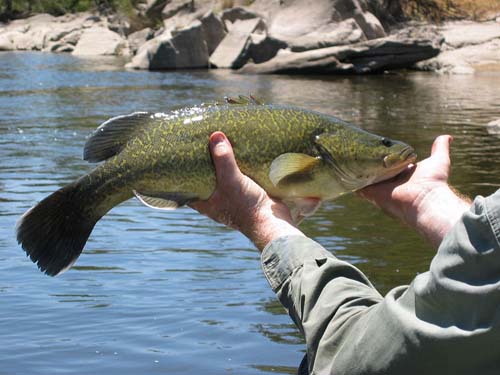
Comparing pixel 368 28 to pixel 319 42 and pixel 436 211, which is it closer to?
pixel 319 42

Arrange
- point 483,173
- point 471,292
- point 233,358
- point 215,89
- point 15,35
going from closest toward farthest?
point 471,292
point 233,358
point 483,173
point 215,89
point 15,35

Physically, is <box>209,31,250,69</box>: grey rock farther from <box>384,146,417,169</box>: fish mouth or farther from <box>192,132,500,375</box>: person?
<box>192,132,500,375</box>: person

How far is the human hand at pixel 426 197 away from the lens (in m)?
3.17

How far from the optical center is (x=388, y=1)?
115 ft

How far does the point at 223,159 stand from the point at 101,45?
38.3m

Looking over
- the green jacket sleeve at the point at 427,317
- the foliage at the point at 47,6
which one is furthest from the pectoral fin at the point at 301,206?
the foliage at the point at 47,6

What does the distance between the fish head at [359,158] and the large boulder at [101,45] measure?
1454 inches

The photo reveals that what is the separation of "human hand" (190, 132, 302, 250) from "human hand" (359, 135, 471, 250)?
1.42 feet

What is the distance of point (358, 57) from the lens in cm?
2788

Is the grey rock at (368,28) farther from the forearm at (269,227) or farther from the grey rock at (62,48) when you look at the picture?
the forearm at (269,227)

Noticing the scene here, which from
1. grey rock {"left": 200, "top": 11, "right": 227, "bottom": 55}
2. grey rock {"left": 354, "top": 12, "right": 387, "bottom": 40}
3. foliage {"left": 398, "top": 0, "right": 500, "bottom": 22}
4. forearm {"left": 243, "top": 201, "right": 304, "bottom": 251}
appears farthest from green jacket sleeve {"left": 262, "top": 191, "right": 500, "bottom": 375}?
foliage {"left": 398, "top": 0, "right": 500, "bottom": 22}

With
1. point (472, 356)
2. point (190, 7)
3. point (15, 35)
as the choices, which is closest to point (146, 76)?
point (190, 7)

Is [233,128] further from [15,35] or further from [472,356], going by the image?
[15,35]

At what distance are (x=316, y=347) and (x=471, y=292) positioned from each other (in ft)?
2.09
